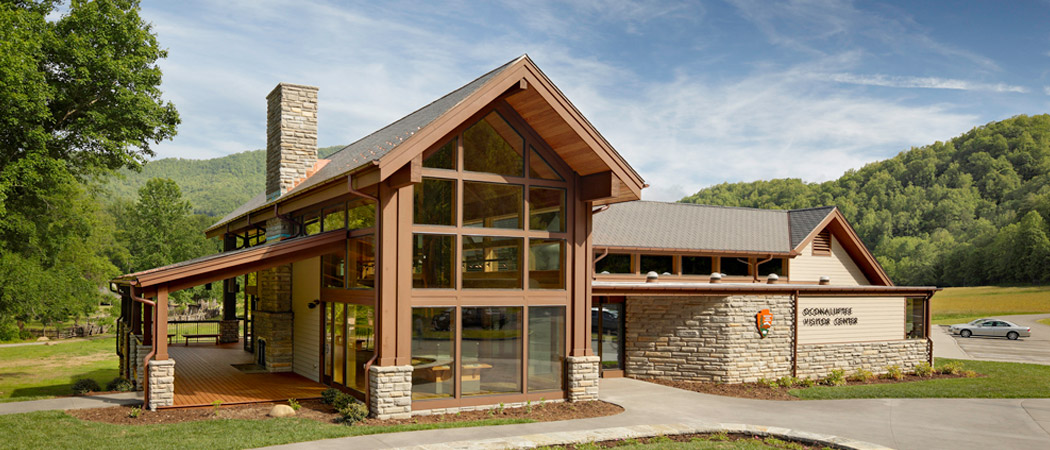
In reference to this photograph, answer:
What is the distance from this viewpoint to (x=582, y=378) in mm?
13609

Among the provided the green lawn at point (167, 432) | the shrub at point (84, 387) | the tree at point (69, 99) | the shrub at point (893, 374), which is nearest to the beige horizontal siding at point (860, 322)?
the shrub at point (893, 374)

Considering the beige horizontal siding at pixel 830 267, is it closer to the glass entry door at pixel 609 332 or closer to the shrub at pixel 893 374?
the shrub at pixel 893 374

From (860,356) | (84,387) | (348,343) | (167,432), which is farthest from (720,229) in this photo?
(84,387)

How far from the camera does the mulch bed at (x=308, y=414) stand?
11461mm

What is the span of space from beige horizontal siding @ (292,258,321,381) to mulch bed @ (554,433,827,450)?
767 cm

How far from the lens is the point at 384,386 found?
11703 mm

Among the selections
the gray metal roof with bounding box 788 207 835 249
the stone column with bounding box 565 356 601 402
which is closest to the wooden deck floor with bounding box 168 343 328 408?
the stone column with bounding box 565 356 601 402

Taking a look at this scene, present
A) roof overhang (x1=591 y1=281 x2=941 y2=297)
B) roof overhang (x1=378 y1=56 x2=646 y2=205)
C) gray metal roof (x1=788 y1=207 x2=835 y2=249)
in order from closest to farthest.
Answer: roof overhang (x1=378 y1=56 x2=646 y2=205) < roof overhang (x1=591 y1=281 x2=941 y2=297) < gray metal roof (x1=788 y1=207 x2=835 y2=249)

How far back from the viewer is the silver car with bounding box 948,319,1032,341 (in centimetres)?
3866

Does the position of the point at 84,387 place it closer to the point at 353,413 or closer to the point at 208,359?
the point at 208,359

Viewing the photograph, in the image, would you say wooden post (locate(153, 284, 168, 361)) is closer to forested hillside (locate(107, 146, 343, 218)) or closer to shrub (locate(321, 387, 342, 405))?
shrub (locate(321, 387, 342, 405))

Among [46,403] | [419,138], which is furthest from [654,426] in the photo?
[46,403]

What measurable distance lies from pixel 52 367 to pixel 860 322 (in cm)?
2718

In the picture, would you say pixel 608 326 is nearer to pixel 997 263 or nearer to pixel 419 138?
pixel 419 138
